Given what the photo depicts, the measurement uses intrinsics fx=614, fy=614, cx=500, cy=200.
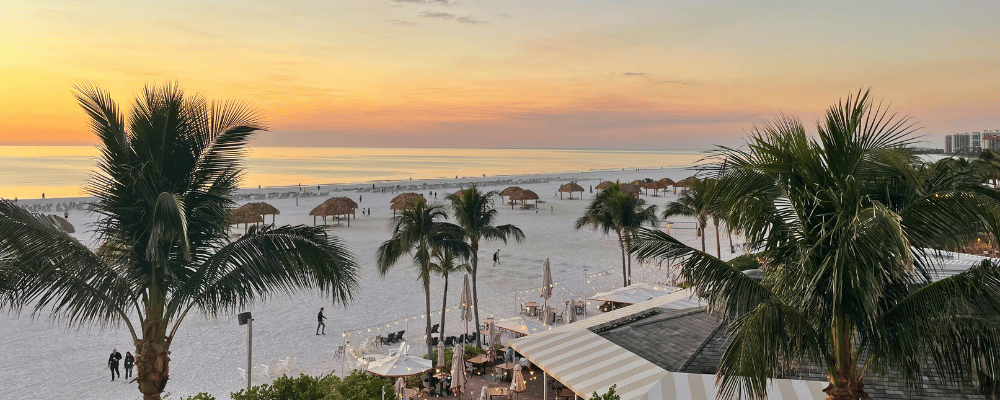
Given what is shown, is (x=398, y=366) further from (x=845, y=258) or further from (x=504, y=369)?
(x=845, y=258)

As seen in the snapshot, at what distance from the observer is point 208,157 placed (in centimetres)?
682

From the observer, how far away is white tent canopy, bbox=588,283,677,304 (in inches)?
683

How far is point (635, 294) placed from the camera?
17656mm

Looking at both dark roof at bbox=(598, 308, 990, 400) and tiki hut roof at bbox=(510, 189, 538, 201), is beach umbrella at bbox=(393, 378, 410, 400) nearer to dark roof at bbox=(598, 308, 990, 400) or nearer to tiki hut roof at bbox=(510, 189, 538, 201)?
dark roof at bbox=(598, 308, 990, 400)

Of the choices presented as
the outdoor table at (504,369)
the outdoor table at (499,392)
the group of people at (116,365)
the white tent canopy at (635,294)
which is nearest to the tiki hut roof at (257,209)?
the group of people at (116,365)

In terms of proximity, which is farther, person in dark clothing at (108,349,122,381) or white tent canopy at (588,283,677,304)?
white tent canopy at (588,283,677,304)

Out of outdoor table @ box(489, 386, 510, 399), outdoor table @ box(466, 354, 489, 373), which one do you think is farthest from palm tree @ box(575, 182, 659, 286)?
outdoor table @ box(489, 386, 510, 399)

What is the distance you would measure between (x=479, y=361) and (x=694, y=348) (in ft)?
20.3

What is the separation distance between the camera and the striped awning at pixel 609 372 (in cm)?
725

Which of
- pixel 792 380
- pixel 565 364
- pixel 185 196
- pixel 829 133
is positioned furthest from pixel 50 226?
pixel 792 380

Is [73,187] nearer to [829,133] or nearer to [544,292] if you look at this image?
[544,292]

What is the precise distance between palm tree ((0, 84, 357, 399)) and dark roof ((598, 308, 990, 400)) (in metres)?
4.61

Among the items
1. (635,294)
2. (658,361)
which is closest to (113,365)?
(658,361)

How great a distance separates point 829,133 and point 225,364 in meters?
13.2
